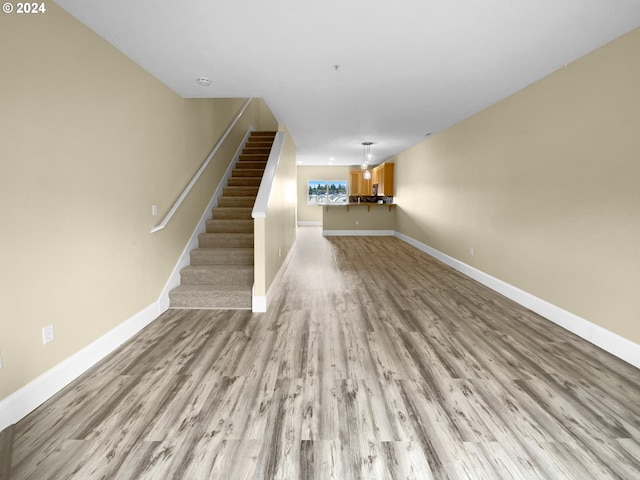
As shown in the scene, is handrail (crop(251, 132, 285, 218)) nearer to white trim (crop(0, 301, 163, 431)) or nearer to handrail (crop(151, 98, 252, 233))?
handrail (crop(151, 98, 252, 233))

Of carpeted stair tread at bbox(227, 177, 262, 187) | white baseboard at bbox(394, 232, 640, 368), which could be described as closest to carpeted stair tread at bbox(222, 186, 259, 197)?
carpeted stair tread at bbox(227, 177, 262, 187)

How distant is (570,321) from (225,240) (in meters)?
3.95

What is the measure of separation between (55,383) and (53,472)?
781 millimetres

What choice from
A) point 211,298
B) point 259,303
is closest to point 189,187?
point 211,298

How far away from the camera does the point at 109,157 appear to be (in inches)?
99.6

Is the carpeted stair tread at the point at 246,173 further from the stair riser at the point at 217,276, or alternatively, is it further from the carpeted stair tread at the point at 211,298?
the carpeted stair tread at the point at 211,298

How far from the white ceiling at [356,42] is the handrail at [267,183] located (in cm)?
80

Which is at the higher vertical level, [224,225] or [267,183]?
[267,183]

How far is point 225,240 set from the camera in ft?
14.1

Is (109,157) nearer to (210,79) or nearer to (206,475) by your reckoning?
(210,79)

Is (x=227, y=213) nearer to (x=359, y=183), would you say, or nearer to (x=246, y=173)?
(x=246, y=173)

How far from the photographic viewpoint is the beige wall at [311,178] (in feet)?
44.2

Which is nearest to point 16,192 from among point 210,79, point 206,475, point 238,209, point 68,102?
point 68,102

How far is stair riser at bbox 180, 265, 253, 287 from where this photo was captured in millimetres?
3805
